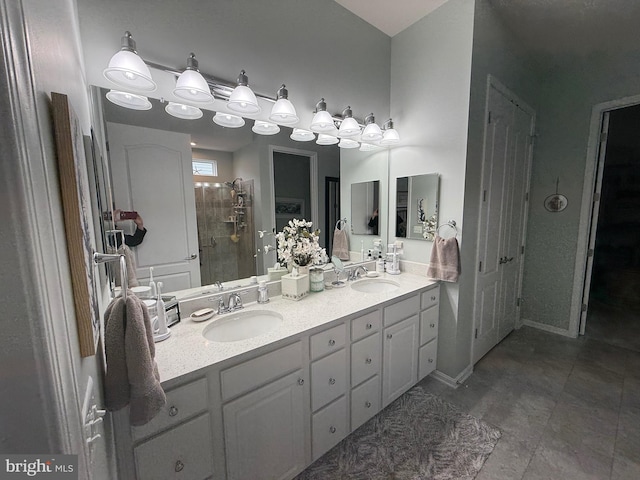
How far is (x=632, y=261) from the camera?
4539 mm

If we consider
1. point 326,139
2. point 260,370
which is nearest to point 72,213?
point 260,370

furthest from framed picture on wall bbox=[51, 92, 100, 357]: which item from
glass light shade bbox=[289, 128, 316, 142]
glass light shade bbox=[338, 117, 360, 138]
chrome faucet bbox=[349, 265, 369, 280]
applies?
chrome faucet bbox=[349, 265, 369, 280]

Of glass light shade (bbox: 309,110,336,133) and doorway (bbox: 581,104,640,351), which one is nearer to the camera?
glass light shade (bbox: 309,110,336,133)

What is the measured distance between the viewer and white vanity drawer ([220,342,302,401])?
111 centimetres

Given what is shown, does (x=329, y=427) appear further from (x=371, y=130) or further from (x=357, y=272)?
(x=371, y=130)

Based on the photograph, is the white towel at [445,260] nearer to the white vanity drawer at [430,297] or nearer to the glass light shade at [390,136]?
the white vanity drawer at [430,297]

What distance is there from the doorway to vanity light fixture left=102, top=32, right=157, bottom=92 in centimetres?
387

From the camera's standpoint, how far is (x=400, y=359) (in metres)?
1.91

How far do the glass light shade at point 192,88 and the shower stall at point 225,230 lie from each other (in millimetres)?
434

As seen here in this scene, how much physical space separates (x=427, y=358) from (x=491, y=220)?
52.2 inches

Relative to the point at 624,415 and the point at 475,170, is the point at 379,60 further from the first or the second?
the point at 624,415

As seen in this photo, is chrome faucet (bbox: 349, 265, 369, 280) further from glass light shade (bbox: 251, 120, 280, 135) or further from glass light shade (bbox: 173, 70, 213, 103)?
glass light shade (bbox: 173, 70, 213, 103)

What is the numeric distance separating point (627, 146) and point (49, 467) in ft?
20.3

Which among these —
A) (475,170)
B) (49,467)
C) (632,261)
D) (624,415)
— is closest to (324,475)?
(49,467)
